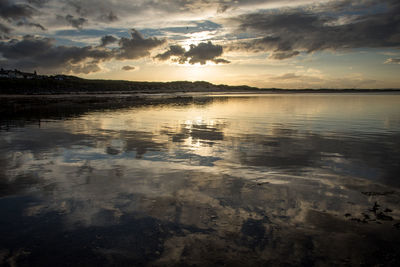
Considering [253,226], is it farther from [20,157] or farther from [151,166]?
[20,157]

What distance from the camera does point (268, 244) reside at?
5125 mm

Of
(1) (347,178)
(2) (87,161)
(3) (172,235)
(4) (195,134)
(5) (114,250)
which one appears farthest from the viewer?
(4) (195,134)

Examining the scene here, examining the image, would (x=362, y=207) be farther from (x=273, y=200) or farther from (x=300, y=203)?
(x=273, y=200)

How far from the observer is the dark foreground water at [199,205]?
488 cm

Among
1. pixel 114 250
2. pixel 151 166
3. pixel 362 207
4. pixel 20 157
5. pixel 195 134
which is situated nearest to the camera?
pixel 114 250

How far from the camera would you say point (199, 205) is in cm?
680

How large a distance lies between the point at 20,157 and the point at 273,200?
10.8 m

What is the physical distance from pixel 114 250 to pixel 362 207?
5.98 metres

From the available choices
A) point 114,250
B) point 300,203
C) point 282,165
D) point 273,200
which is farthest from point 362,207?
point 114,250

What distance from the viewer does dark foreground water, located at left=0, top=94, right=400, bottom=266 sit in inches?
192

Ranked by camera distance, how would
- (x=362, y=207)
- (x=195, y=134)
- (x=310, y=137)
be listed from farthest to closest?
(x=195, y=134), (x=310, y=137), (x=362, y=207)

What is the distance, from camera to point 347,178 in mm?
8938

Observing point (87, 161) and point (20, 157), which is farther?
point (20, 157)

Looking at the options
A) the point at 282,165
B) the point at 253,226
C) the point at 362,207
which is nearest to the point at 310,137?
the point at 282,165
